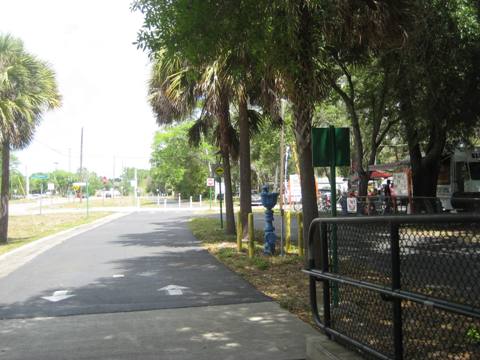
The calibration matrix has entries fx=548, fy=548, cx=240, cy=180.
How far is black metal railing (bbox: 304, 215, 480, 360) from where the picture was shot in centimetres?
325

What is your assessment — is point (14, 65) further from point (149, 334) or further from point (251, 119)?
point (149, 334)

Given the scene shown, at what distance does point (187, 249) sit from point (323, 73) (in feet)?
23.5

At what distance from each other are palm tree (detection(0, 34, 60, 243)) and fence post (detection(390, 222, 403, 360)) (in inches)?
636

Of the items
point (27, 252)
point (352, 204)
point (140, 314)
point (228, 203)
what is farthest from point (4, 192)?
point (140, 314)

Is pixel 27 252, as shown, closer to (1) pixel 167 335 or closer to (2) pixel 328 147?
A: (1) pixel 167 335

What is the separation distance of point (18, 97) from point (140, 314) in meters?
13.6

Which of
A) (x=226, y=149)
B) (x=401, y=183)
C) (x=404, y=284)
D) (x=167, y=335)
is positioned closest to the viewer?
(x=404, y=284)

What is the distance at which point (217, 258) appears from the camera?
12906 millimetres

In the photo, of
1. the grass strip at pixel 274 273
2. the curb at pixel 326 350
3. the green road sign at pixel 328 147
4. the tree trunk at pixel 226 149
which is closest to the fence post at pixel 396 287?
the curb at pixel 326 350

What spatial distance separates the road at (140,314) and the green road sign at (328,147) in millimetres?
2131

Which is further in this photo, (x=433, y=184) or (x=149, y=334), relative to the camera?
(x=433, y=184)

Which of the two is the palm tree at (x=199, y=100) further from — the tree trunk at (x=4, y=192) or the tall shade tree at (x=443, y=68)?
the tree trunk at (x=4, y=192)

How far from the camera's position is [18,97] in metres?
18.5

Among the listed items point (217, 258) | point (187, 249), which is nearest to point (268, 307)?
point (217, 258)
